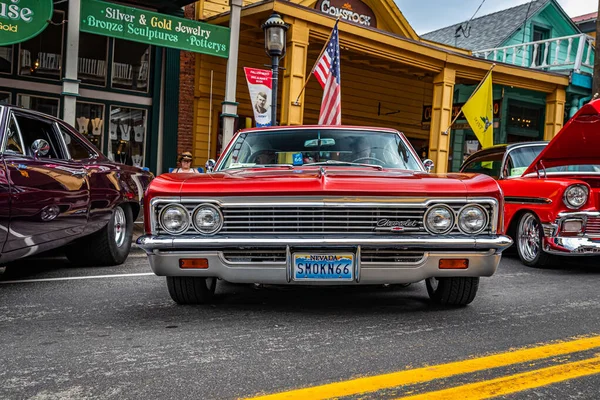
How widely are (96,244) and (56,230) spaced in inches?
44.4

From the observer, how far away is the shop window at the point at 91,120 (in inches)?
488

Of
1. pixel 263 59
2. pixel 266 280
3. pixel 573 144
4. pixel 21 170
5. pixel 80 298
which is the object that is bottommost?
pixel 80 298

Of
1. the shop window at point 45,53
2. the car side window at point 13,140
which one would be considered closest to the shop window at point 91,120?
the shop window at point 45,53

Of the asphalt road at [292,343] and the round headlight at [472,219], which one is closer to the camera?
the asphalt road at [292,343]

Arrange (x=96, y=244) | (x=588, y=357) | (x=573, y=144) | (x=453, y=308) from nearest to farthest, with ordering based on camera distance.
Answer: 1. (x=588, y=357)
2. (x=453, y=308)
3. (x=96, y=244)
4. (x=573, y=144)

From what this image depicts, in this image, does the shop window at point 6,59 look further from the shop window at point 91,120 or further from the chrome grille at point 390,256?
the chrome grille at point 390,256

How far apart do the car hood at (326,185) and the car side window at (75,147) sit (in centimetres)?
217

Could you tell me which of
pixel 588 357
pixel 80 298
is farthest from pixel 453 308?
pixel 80 298

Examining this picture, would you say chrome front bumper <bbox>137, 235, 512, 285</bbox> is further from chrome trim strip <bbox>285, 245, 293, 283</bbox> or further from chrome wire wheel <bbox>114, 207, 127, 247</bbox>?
chrome wire wheel <bbox>114, 207, 127, 247</bbox>

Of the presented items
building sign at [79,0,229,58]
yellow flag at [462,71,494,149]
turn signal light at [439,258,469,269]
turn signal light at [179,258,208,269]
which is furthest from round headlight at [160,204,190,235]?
yellow flag at [462,71,494,149]

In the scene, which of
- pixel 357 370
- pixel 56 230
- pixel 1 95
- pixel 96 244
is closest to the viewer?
pixel 357 370

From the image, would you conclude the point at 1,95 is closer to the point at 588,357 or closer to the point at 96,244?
the point at 96,244

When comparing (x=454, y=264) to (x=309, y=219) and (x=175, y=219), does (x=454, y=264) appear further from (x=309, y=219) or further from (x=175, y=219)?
(x=175, y=219)

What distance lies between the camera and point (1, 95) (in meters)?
11.5
